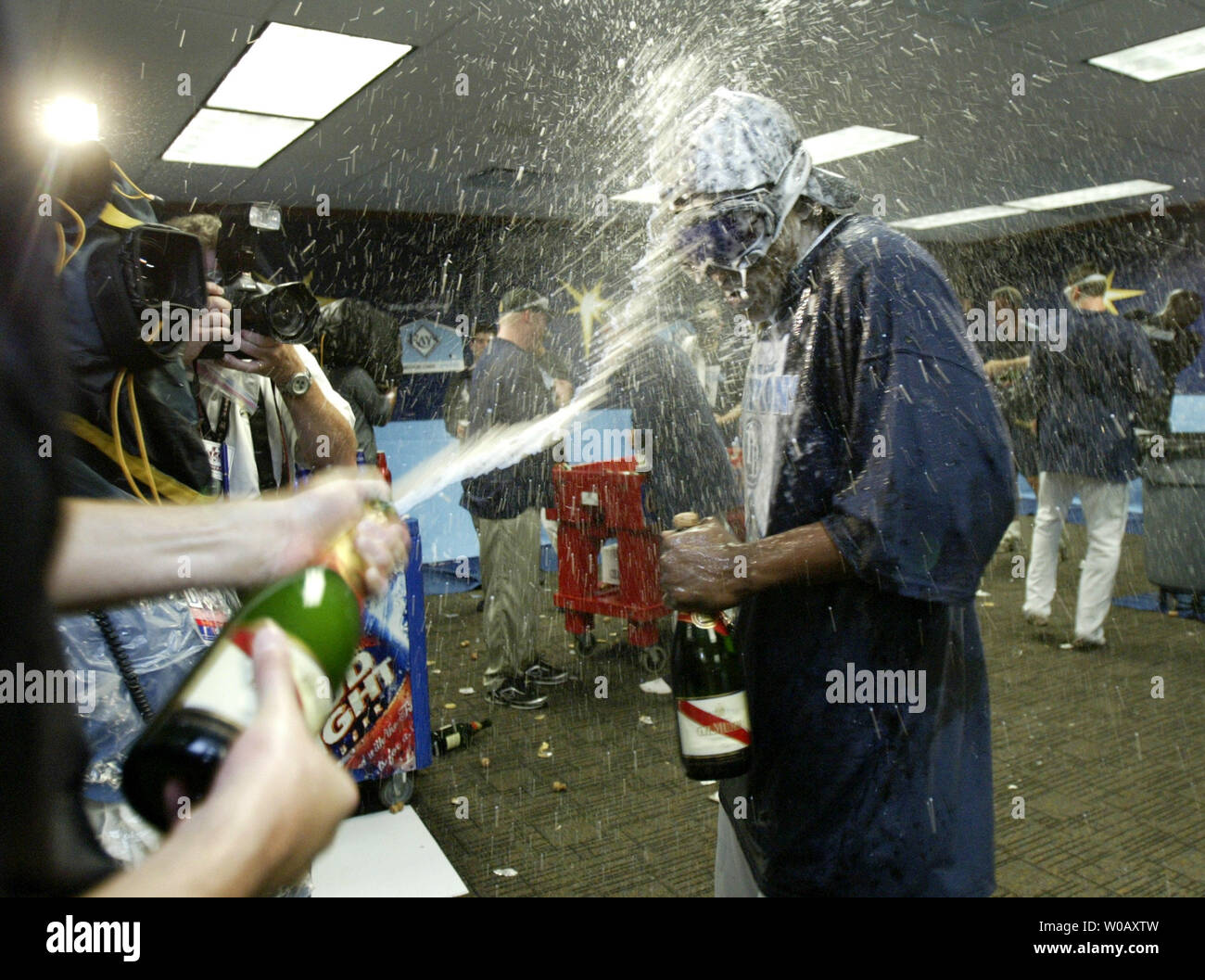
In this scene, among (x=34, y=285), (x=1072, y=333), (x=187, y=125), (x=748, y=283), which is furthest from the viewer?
(x=187, y=125)

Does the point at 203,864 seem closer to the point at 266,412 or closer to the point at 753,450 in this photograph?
the point at 753,450

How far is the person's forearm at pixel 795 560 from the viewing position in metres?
1.23

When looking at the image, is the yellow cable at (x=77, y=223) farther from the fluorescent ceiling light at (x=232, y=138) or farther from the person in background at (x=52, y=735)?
the fluorescent ceiling light at (x=232, y=138)

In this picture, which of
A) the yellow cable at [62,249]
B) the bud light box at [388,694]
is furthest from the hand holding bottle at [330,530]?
the bud light box at [388,694]

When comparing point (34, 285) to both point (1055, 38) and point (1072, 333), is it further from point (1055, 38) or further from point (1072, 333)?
point (1055, 38)

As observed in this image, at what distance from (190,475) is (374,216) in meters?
7.95

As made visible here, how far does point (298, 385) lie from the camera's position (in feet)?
6.35

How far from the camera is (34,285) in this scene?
410mm

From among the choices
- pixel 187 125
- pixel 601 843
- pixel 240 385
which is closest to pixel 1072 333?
pixel 601 843

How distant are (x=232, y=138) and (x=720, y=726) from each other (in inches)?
253

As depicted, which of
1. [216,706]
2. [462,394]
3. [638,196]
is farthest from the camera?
[638,196]

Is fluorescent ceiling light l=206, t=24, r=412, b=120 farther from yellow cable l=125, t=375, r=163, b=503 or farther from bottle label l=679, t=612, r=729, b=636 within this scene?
bottle label l=679, t=612, r=729, b=636

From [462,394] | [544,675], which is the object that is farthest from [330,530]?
[462,394]

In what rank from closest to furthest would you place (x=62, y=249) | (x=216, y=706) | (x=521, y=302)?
(x=216, y=706) → (x=62, y=249) → (x=521, y=302)
